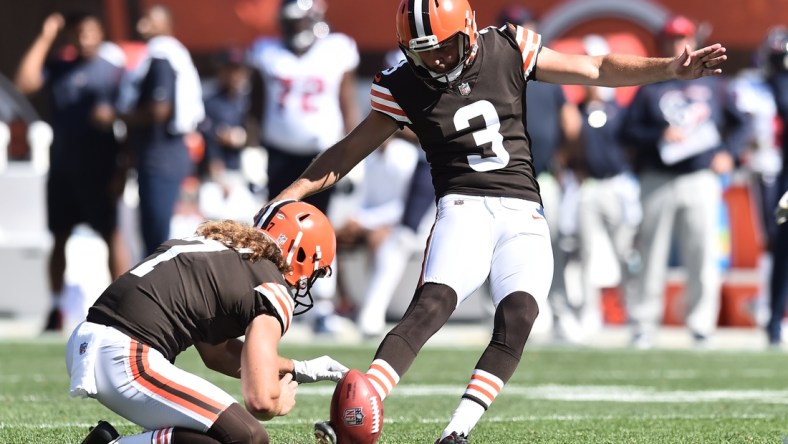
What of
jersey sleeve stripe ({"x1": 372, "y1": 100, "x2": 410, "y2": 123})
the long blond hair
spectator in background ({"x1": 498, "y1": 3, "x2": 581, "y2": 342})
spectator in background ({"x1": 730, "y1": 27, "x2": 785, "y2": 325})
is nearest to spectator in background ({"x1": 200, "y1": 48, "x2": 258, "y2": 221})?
spectator in background ({"x1": 498, "y1": 3, "x2": 581, "y2": 342})

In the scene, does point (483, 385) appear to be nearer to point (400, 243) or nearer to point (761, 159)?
point (400, 243)

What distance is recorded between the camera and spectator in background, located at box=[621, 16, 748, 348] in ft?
31.3

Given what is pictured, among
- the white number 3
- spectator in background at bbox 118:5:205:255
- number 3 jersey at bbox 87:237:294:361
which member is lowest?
spectator in background at bbox 118:5:205:255

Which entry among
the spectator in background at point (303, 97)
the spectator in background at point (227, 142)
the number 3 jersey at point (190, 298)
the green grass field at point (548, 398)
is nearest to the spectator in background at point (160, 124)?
the spectator in background at point (303, 97)

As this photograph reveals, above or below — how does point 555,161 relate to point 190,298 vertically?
below

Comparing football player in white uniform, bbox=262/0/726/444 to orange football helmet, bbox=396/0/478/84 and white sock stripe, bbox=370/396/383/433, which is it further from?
white sock stripe, bbox=370/396/383/433

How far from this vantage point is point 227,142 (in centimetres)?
1208

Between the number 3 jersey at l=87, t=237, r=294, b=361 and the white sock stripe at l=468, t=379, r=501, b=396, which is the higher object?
the number 3 jersey at l=87, t=237, r=294, b=361

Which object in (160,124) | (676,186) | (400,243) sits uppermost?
(160,124)

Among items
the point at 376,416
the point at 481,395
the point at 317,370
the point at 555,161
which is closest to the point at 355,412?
the point at 376,416

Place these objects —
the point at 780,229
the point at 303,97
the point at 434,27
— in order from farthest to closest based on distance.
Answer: the point at 303,97 < the point at 780,229 < the point at 434,27

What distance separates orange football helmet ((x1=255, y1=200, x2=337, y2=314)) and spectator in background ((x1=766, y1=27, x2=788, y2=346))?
5751 mm

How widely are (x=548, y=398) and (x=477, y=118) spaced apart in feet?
6.67

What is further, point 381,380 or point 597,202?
point 597,202
